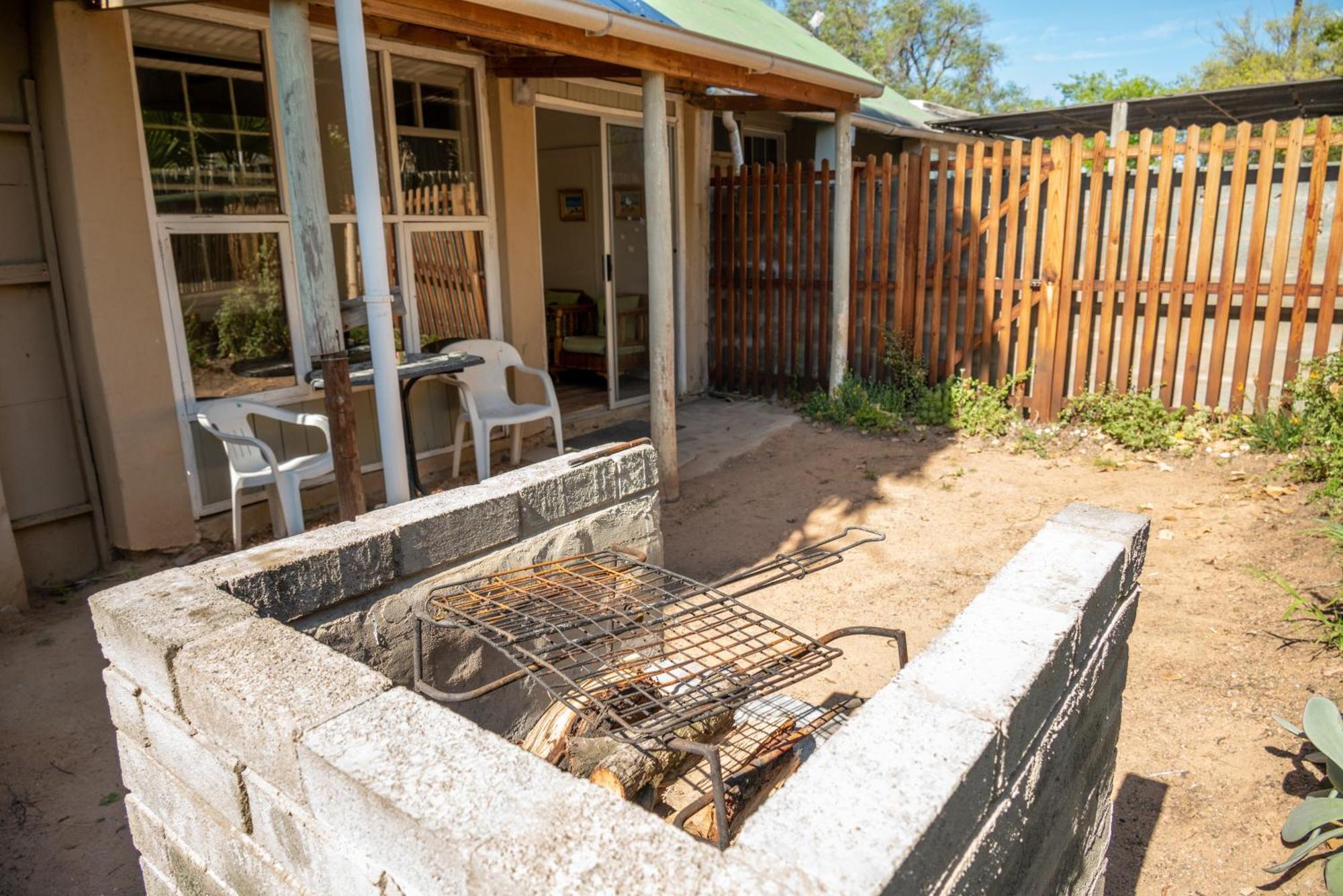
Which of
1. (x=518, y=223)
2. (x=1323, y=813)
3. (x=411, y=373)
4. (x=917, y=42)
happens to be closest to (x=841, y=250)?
(x=518, y=223)

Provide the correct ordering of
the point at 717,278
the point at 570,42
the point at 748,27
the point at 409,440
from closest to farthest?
the point at 570,42 < the point at 409,440 < the point at 748,27 < the point at 717,278

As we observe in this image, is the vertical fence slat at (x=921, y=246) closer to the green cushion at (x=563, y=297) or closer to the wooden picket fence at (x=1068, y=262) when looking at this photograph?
the wooden picket fence at (x=1068, y=262)

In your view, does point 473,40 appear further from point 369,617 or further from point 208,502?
point 369,617

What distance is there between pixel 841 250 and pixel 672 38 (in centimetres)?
292

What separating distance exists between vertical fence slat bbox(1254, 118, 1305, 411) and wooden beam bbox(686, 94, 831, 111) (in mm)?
3160

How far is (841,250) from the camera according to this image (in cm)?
727

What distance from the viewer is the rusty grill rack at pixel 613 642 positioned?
1.90 meters

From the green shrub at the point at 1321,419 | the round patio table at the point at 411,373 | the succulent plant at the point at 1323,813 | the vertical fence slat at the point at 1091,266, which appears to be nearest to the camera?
the succulent plant at the point at 1323,813

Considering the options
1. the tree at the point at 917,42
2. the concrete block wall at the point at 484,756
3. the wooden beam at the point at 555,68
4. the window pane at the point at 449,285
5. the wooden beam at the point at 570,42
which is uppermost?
the tree at the point at 917,42

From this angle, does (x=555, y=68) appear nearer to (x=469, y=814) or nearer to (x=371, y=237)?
(x=371, y=237)


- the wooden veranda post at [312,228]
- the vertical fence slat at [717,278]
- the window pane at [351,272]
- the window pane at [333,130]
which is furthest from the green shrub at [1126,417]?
the wooden veranda post at [312,228]

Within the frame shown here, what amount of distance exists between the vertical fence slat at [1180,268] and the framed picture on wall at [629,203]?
4676 mm

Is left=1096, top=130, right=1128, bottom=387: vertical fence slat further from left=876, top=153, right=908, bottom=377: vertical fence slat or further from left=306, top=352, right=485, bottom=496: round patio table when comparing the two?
left=306, top=352, right=485, bottom=496: round patio table

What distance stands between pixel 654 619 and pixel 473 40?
4607 millimetres
